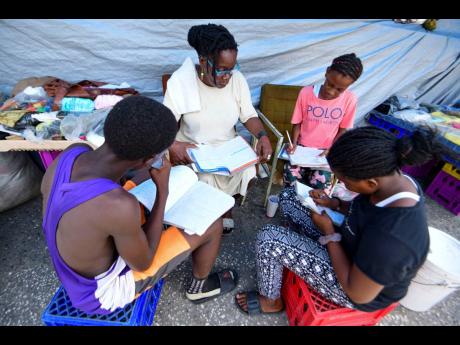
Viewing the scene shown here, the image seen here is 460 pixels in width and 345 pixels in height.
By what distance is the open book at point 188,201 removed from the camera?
1.33 meters

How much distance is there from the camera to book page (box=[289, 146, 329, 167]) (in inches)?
80.1

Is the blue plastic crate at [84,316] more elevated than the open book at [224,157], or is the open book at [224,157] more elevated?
the open book at [224,157]

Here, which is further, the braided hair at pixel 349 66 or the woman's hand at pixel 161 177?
the braided hair at pixel 349 66

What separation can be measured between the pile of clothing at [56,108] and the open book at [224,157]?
2.75ft

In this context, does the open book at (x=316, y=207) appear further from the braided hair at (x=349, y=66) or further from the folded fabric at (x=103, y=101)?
the folded fabric at (x=103, y=101)

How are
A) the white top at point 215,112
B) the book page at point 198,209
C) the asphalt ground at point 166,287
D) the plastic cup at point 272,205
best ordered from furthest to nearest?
1. the plastic cup at point 272,205
2. the white top at point 215,112
3. the asphalt ground at point 166,287
4. the book page at point 198,209

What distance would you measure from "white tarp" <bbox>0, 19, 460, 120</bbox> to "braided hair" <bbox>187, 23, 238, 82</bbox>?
2.63 ft

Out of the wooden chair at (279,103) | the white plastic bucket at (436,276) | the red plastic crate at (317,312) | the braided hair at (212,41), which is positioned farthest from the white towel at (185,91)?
the white plastic bucket at (436,276)

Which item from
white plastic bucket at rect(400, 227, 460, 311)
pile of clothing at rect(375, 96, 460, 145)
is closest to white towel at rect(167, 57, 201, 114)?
white plastic bucket at rect(400, 227, 460, 311)

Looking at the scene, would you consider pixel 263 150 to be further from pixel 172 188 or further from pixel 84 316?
pixel 84 316

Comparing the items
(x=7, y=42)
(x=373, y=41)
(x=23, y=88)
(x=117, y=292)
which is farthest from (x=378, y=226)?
(x=7, y=42)

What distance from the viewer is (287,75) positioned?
2.84 meters

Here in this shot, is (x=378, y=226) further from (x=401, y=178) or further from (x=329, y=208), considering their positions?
(x=329, y=208)

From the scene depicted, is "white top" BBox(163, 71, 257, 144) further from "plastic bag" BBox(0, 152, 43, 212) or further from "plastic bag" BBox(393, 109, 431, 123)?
"plastic bag" BBox(393, 109, 431, 123)
